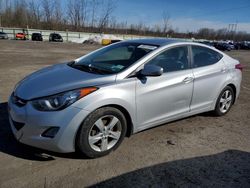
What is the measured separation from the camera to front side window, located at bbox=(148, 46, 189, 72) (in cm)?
379

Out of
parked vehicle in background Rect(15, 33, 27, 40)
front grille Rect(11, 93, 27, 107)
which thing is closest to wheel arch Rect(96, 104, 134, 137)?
front grille Rect(11, 93, 27, 107)

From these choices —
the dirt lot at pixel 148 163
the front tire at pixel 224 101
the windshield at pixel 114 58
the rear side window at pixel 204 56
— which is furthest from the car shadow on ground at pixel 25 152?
the front tire at pixel 224 101

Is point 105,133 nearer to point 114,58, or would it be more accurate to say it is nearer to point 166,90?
point 166,90

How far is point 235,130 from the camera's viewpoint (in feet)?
14.4

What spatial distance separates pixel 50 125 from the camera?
112 inches

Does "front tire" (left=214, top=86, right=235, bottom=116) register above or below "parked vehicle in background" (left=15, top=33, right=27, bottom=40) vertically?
above

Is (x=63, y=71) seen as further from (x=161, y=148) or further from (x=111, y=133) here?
(x=161, y=148)

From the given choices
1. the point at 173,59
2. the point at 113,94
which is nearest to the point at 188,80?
the point at 173,59

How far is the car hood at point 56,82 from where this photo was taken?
9.89ft

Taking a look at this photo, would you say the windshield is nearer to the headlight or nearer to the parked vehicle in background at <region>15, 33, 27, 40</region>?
the headlight

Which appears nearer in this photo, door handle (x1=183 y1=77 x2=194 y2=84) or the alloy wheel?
the alloy wheel

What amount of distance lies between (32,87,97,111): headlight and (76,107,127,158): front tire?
0.95ft

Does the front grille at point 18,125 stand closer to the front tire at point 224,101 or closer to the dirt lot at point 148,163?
the dirt lot at point 148,163

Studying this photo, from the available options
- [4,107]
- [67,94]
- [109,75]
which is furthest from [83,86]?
[4,107]
